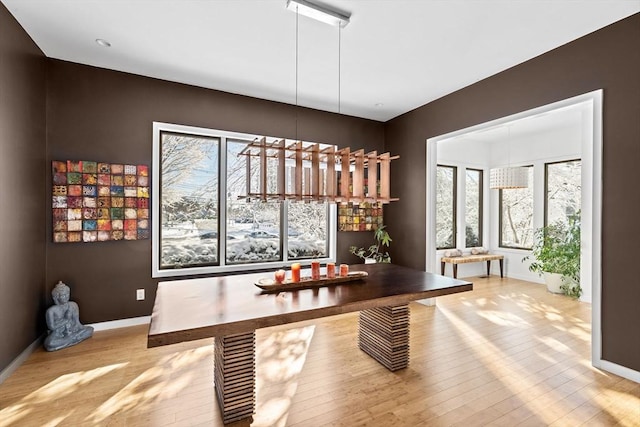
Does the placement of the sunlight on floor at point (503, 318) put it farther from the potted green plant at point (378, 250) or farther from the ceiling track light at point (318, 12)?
the ceiling track light at point (318, 12)

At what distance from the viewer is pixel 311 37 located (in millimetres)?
2807

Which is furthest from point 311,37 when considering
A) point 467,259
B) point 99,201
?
point 467,259

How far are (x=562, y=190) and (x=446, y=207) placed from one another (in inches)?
77.7

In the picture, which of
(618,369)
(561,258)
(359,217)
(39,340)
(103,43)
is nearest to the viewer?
(618,369)

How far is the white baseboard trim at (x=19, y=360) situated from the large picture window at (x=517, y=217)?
7.45 meters

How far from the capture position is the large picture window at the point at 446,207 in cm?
630

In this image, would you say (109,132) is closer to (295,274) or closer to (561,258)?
(295,274)

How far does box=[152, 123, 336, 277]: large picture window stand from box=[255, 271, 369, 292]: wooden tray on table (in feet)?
3.72

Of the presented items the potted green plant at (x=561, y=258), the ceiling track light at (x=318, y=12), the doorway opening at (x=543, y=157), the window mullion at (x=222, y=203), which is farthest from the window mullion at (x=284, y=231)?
the potted green plant at (x=561, y=258)

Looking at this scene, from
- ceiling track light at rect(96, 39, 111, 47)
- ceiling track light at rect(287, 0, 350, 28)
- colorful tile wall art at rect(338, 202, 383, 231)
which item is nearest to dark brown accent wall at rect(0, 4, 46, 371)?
ceiling track light at rect(96, 39, 111, 47)

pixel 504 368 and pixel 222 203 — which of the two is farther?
pixel 222 203

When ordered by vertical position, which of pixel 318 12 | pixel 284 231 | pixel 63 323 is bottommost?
pixel 63 323

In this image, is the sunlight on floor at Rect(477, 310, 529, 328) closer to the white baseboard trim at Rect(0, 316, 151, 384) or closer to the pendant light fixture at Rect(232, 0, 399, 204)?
the pendant light fixture at Rect(232, 0, 399, 204)

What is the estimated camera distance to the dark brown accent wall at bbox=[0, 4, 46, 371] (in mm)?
2432
